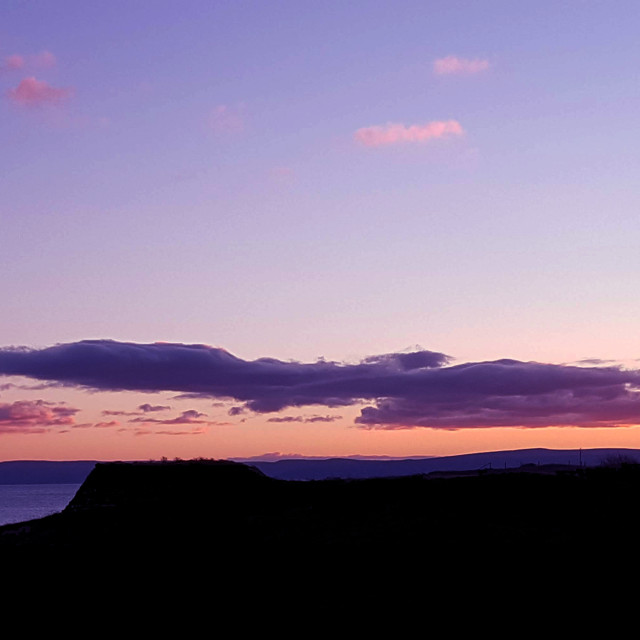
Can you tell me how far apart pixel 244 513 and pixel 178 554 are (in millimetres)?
9435

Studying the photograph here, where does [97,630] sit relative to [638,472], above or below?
below

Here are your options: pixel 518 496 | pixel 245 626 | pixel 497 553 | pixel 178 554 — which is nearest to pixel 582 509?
pixel 518 496

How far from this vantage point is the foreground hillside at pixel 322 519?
27.6 m

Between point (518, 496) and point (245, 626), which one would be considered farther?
point (518, 496)

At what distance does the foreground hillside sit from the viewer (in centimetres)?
2764

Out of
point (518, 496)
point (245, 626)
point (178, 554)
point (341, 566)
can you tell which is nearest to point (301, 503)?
point (518, 496)

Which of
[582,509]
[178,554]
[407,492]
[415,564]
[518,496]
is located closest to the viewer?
[415,564]

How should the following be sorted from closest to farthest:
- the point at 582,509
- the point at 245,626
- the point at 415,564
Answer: the point at 245,626, the point at 415,564, the point at 582,509

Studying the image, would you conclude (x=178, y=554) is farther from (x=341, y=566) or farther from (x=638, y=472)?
(x=638, y=472)

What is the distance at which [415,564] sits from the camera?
25609 mm

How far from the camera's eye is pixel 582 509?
33.7 metres

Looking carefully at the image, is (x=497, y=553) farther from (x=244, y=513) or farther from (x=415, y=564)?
A: (x=244, y=513)

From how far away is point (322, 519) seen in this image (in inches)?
1368

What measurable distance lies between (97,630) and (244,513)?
1710cm
